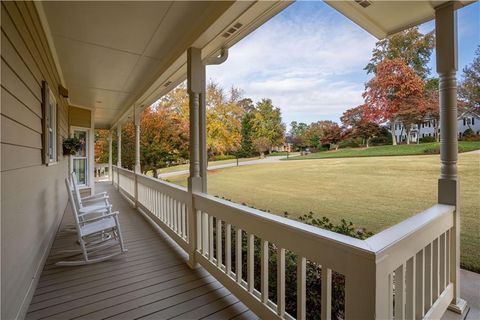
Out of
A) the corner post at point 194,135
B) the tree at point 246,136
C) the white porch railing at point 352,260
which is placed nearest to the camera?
the white porch railing at point 352,260

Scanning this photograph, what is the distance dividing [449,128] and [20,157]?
132 inches

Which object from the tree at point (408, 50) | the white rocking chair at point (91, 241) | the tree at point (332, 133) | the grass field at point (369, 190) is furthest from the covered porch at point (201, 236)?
the tree at point (332, 133)

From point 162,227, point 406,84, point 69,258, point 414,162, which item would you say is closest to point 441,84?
point 406,84

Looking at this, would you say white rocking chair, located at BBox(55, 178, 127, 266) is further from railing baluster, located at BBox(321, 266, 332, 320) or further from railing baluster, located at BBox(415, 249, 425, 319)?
railing baluster, located at BBox(415, 249, 425, 319)

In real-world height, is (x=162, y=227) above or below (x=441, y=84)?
below

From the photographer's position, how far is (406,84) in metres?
2.35

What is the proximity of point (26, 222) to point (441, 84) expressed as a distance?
3.63 m

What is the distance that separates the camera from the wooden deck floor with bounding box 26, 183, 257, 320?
6.55 feet

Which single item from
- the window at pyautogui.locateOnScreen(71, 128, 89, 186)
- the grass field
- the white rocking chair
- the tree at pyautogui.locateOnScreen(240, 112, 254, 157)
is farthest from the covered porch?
the window at pyautogui.locateOnScreen(71, 128, 89, 186)

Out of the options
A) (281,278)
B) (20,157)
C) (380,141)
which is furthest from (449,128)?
(20,157)

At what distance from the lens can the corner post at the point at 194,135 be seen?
2.77 metres

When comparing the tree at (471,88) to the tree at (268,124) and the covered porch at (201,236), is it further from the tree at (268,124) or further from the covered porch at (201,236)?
the tree at (268,124)

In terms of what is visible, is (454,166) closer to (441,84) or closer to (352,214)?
(441,84)

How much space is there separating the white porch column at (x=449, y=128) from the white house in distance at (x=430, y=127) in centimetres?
23
